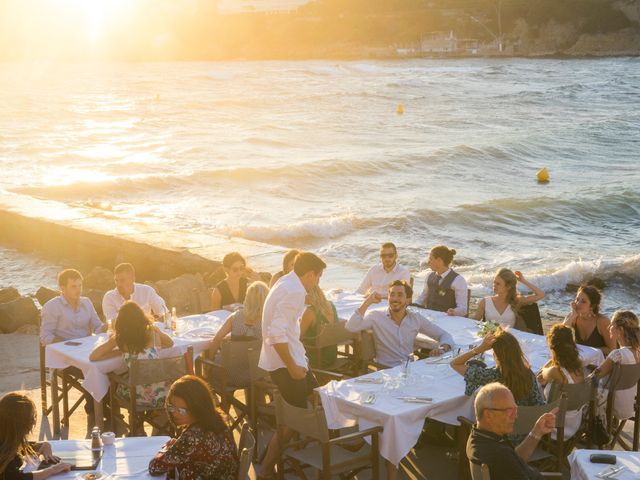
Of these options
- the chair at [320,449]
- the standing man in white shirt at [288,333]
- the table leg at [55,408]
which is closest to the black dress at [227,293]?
the table leg at [55,408]

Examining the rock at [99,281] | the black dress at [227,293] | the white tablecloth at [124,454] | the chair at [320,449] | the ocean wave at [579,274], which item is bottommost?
the ocean wave at [579,274]

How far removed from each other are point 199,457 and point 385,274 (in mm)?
4741

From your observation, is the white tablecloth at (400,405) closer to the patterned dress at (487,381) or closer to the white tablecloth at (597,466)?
the patterned dress at (487,381)

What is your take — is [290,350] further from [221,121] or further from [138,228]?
[221,121]

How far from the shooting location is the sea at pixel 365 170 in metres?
18.2

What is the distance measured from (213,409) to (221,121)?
47.4m

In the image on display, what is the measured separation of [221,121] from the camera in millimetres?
50969

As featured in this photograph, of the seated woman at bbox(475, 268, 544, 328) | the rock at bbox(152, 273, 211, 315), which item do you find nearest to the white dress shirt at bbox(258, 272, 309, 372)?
the seated woman at bbox(475, 268, 544, 328)

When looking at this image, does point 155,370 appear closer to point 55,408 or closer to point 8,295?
point 55,408

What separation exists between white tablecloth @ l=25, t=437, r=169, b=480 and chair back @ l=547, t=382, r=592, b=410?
239cm

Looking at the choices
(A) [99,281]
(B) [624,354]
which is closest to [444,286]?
(B) [624,354]

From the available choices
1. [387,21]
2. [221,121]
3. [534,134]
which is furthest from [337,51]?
[534,134]

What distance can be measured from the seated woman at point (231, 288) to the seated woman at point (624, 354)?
336 centimetres

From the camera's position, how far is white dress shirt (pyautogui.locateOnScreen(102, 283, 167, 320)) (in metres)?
7.83
